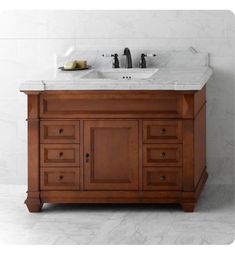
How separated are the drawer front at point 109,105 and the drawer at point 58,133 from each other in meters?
0.06

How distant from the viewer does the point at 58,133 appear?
463 cm

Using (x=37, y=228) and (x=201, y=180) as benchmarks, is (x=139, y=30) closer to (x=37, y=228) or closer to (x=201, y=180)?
(x=201, y=180)

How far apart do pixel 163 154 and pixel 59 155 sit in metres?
0.58

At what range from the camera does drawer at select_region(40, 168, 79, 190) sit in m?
4.66

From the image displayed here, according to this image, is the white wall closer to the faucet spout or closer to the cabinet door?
the faucet spout

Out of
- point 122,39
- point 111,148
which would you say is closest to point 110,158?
point 111,148

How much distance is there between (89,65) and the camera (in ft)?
17.5

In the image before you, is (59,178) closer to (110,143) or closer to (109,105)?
(110,143)

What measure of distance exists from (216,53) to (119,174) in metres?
1.16

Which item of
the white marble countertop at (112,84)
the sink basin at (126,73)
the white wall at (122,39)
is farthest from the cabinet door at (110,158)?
the white wall at (122,39)

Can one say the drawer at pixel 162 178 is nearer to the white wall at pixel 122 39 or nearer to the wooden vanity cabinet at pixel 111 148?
the wooden vanity cabinet at pixel 111 148

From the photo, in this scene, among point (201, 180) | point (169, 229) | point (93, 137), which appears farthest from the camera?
point (201, 180)

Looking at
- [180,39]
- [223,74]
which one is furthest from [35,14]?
[223,74]

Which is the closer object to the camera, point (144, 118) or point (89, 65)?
point (144, 118)
